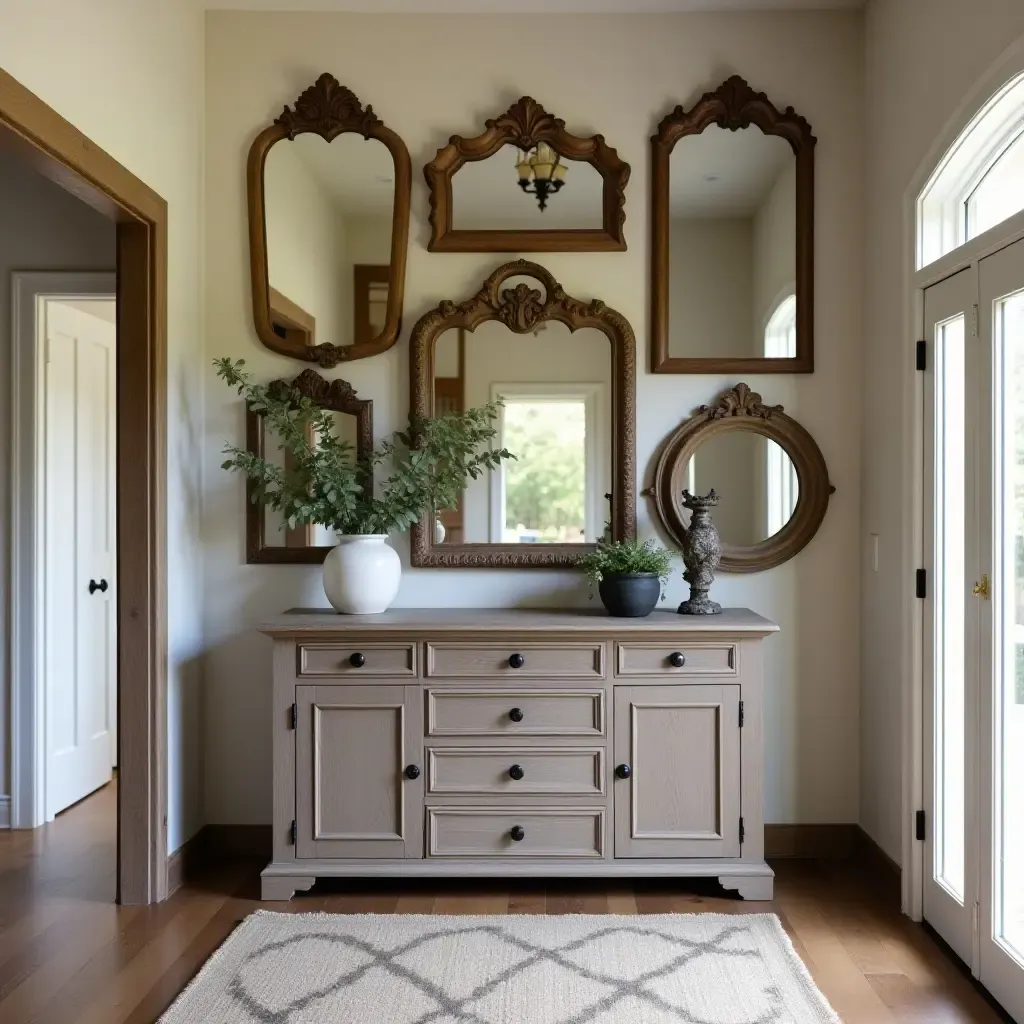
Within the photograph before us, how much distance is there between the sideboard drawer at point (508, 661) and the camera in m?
3.16

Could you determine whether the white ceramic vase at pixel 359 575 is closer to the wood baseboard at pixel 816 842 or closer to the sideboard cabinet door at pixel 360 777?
the sideboard cabinet door at pixel 360 777

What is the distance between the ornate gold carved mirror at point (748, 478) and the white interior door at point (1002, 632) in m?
0.98

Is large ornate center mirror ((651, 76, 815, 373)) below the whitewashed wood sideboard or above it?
above

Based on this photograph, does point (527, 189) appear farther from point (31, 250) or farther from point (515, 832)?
point (515, 832)

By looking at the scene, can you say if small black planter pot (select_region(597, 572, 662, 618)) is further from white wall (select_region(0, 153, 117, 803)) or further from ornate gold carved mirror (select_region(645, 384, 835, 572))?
white wall (select_region(0, 153, 117, 803))

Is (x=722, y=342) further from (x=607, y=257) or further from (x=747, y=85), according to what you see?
(x=747, y=85)

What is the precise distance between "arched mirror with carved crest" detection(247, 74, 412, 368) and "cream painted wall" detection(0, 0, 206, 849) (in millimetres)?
255

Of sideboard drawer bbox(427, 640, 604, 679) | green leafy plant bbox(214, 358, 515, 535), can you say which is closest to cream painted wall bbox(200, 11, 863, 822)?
green leafy plant bbox(214, 358, 515, 535)

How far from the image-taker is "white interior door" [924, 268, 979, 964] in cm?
264

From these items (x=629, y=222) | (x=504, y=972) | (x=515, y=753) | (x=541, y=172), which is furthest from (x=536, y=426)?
(x=504, y=972)

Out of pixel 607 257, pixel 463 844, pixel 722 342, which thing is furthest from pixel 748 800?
pixel 607 257

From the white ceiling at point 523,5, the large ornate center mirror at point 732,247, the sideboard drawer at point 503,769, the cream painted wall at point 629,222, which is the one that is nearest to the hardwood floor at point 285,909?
the sideboard drawer at point 503,769

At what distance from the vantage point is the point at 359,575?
3.27 metres

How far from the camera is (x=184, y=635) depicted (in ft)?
11.3
